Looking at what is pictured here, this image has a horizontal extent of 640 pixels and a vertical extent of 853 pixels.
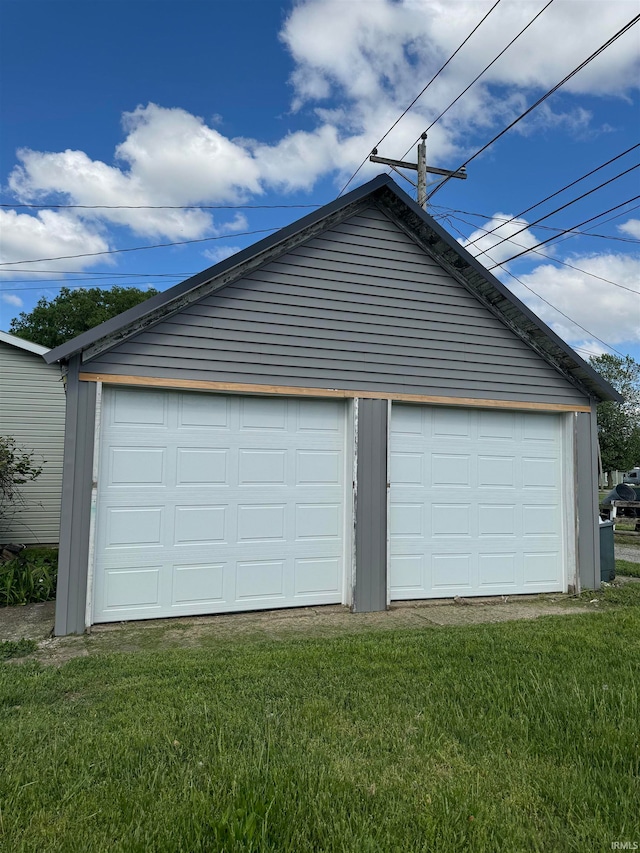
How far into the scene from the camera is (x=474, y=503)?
707 centimetres

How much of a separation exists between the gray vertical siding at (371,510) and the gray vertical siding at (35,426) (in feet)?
24.6

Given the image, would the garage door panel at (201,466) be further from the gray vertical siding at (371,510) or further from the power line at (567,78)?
the power line at (567,78)

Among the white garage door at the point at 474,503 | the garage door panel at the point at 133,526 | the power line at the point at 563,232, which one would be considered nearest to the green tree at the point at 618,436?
the power line at the point at 563,232

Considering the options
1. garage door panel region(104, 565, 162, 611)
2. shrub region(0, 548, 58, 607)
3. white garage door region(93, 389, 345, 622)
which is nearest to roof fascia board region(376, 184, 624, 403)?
white garage door region(93, 389, 345, 622)

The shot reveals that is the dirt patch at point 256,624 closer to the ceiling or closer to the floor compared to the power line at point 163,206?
closer to the floor

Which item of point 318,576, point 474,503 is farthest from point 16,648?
point 474,503

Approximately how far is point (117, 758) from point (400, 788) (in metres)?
1.41

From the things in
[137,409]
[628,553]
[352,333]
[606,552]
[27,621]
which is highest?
[352,333]

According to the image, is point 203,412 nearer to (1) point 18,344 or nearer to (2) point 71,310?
(1) point 18,344

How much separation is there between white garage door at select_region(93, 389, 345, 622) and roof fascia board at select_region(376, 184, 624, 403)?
7.63 ft

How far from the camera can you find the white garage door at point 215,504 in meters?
5.68

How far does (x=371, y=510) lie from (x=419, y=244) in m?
3.34

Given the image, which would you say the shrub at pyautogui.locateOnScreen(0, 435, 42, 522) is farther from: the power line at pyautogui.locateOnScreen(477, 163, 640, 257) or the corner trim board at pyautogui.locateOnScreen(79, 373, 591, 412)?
the power line at pyautogui.locateOnScreen(477, 163, 640, 257)

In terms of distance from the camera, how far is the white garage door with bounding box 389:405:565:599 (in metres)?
6.75
